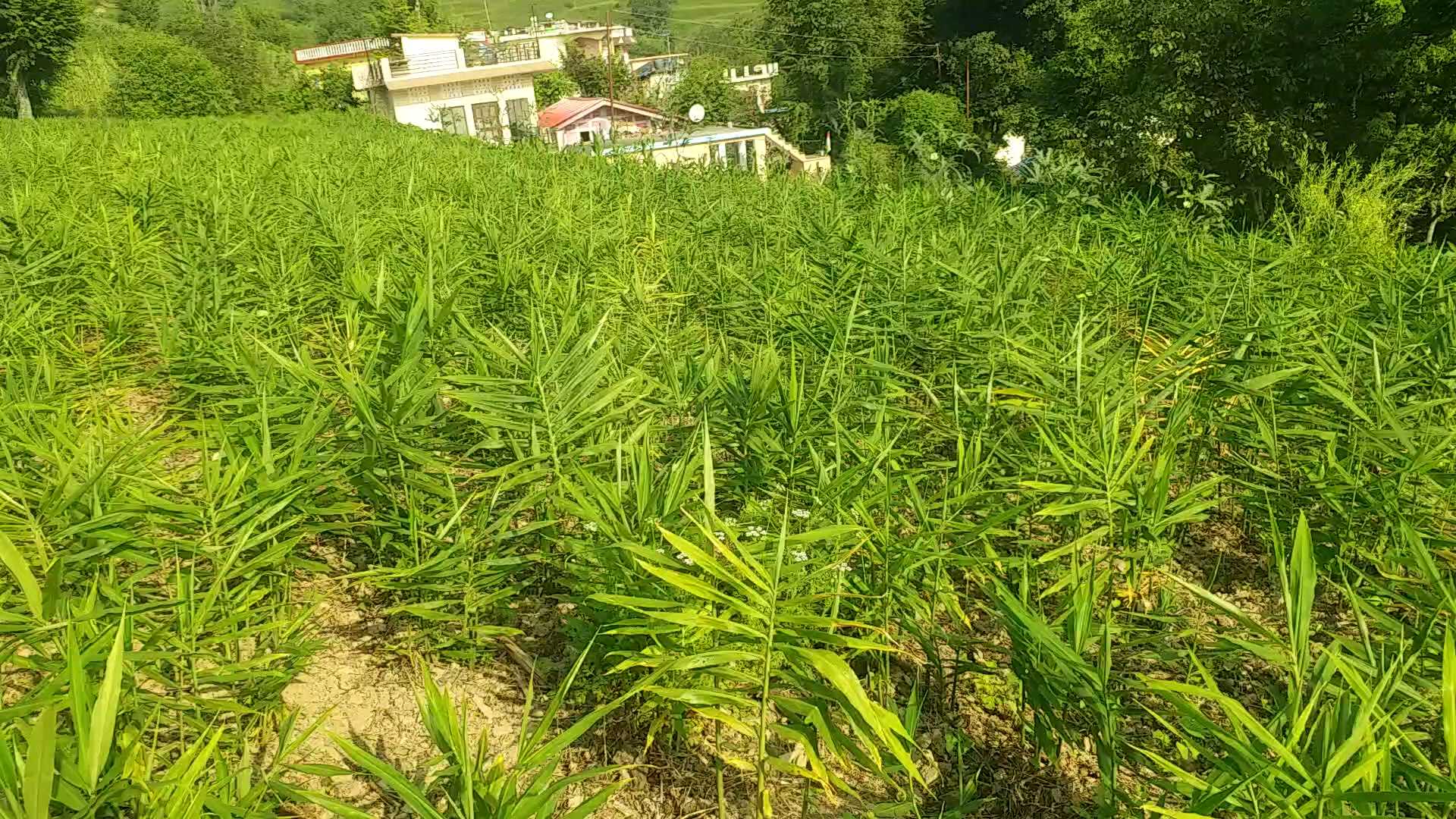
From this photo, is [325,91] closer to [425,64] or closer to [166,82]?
[425,64]

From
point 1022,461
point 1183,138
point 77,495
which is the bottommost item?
point 1183,138

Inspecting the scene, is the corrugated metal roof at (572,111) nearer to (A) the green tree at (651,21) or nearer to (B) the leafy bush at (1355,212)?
(B) the leafy bush at (1355,212)

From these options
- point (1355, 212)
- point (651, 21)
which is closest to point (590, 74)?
point (1355, 212)

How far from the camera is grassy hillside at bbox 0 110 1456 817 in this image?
4.47 ft

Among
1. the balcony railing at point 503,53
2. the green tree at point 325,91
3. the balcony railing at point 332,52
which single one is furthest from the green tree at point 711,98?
the balcony railing at point 332,52

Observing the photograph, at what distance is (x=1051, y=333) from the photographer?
3.19 metres

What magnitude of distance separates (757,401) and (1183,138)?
10992 millimetres

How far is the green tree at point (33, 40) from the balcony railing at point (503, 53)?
11.7m

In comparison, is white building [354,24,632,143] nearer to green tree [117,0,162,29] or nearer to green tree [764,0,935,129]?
green tree [764,0,935,129]

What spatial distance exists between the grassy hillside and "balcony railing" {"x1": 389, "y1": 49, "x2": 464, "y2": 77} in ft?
93.3

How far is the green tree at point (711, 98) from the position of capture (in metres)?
37.2

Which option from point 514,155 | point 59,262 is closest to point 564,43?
point 514,155

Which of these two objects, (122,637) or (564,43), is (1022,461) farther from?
(564,43)

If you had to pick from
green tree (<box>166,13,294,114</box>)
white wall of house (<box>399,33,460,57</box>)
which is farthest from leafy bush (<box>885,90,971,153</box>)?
green tree (<box>166,13,294,114</box>)
